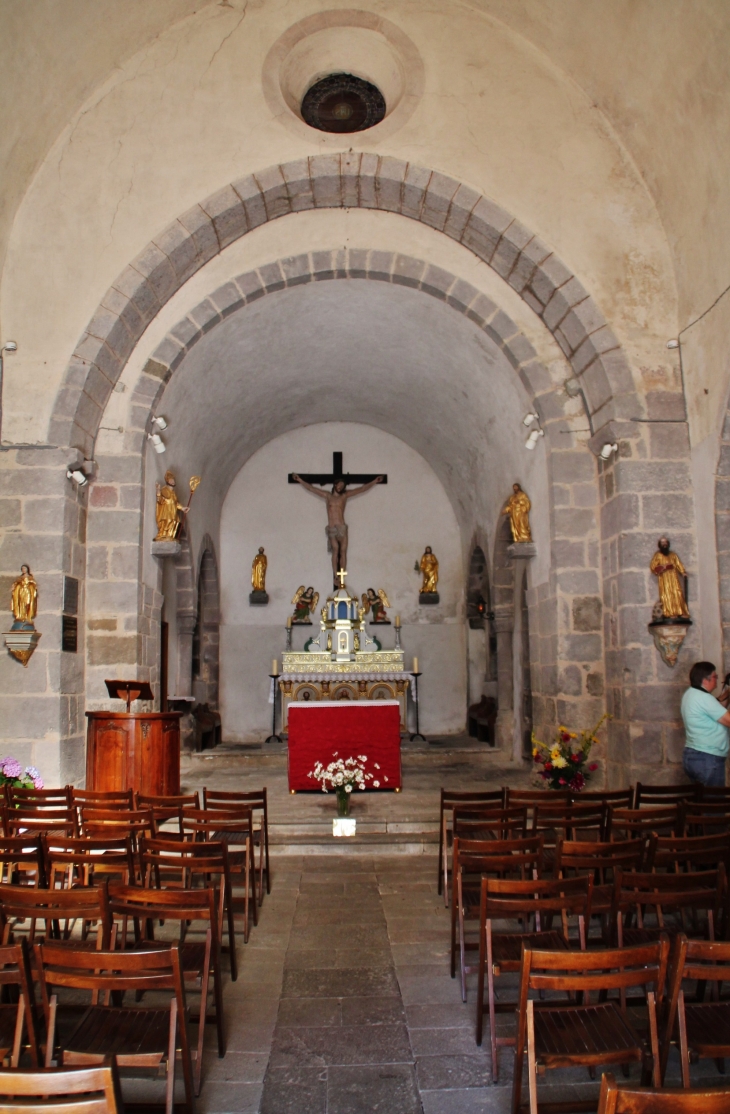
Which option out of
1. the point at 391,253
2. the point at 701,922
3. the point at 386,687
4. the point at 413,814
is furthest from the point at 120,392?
the point at 701,922

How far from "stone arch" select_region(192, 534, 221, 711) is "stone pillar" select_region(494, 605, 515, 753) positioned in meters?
4.88

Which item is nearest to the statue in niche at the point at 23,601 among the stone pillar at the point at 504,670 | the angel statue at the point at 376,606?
the stone pillar at the point at 504,670

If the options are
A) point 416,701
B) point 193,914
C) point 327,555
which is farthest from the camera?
point 327,555

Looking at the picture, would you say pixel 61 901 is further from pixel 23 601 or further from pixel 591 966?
pixel 23 601

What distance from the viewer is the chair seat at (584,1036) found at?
2.66 m

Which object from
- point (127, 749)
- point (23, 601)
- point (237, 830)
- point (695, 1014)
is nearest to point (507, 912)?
point (695, 1014)

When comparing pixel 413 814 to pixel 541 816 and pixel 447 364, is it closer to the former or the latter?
pixel 541 816

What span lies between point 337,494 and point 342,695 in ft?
13.6

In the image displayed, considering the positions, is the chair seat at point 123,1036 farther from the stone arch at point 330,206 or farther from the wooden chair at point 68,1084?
the stone arch at point 330,206


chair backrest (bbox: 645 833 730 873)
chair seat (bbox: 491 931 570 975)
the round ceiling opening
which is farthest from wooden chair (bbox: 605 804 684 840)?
the round ceiling opening

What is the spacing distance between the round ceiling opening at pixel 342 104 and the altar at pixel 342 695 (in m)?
6.24

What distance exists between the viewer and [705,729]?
6.30 meters

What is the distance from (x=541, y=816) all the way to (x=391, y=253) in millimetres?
6667

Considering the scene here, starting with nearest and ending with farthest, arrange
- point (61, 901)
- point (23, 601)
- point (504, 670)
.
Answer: point (61, 901)
point (23, 601)
point (504, 670)
